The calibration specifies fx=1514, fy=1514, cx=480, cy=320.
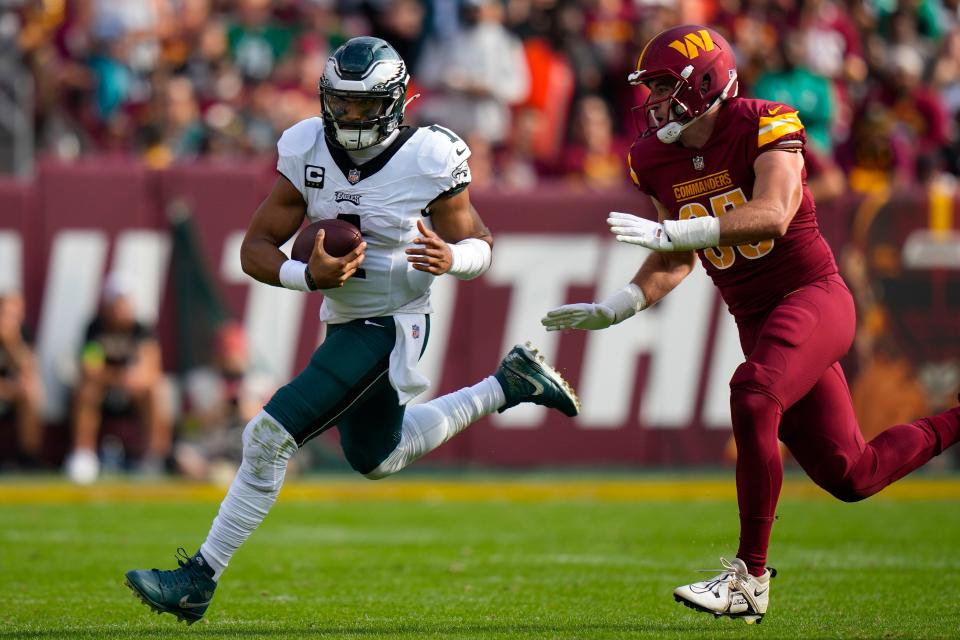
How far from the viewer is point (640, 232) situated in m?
4.76

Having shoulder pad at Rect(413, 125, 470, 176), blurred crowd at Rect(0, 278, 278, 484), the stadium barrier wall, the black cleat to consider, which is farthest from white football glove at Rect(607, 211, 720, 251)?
blurred crowd at Rect(0, 278, 278, 484)

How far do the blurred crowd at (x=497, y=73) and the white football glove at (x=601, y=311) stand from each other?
5.62 meters

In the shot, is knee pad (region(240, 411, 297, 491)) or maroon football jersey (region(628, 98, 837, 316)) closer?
knee pad (region(240, 411, 297, 491))

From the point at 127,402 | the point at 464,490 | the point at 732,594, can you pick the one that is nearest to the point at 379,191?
the point at 732,594

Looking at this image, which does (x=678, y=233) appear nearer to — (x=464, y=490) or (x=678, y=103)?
(x=678, y=103)

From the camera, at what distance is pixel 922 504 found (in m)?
9.12

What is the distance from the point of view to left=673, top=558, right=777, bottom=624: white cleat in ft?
15.5

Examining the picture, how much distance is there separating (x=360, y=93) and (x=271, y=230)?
59 cm

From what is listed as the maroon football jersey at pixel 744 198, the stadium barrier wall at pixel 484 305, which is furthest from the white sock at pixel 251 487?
the stadium barrier wall at pixel 484 305

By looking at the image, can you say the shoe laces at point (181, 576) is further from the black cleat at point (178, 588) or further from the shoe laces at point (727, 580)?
the shoe laces at point (727, 580)

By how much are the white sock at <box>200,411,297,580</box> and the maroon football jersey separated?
5.23 feet

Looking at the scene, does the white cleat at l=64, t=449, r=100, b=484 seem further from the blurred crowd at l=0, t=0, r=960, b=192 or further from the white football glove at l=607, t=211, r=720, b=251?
the white football glove at l=607, t=211, r=720, b=251

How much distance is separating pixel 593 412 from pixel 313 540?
355 centimetres

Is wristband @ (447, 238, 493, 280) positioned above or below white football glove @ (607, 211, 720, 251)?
below
